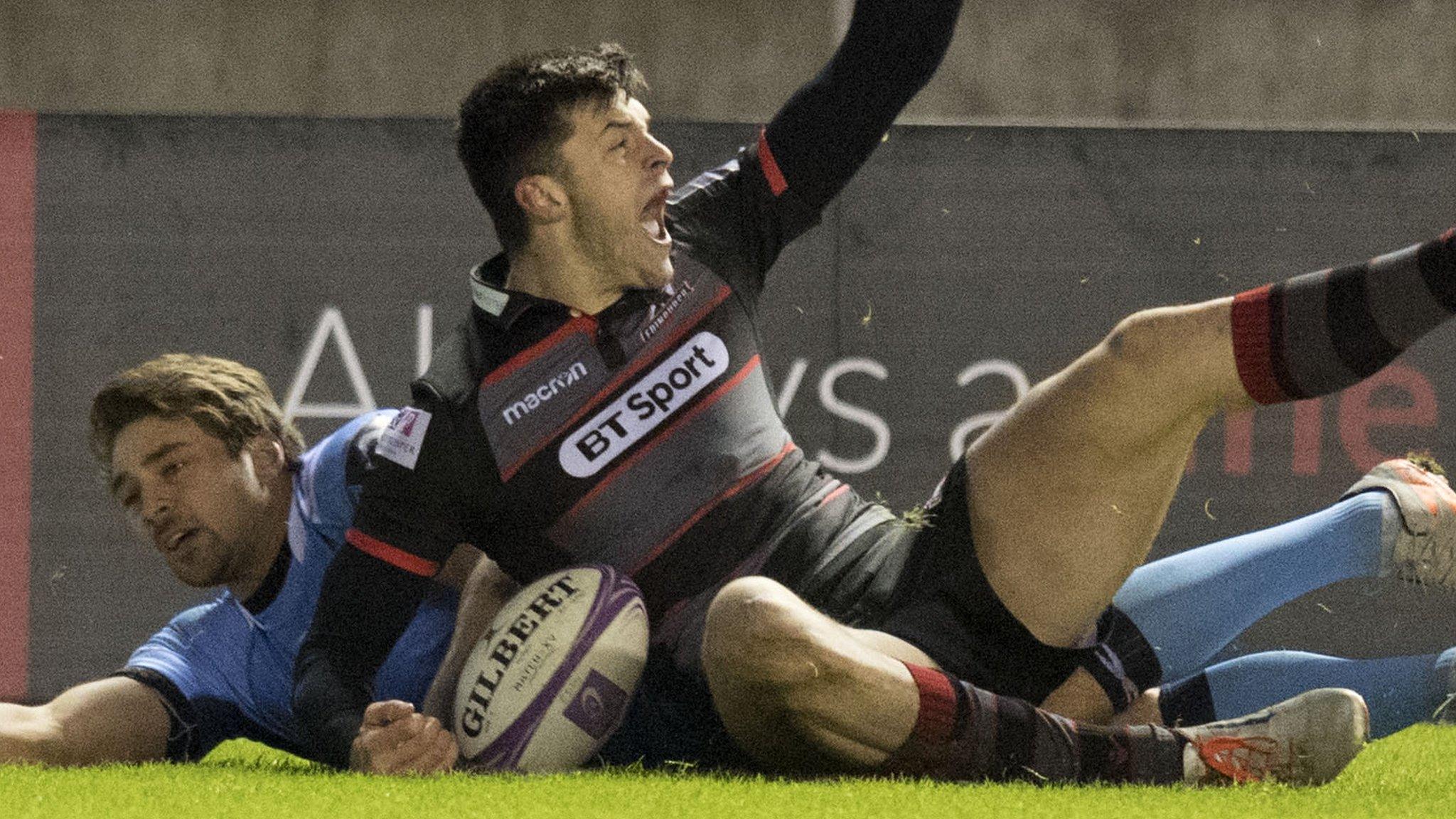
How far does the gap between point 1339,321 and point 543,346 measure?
4.87 ft

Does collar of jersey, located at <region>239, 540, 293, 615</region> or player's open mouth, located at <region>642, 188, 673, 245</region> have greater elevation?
player's open mouth, located at <region>642, 188, 673, 245</region>

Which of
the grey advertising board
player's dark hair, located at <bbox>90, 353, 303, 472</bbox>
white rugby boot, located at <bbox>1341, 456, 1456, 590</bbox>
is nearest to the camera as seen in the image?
white rugby boot, located at <bbox>1341, 456, 1456, 590</bbox>

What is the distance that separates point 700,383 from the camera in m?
4.09

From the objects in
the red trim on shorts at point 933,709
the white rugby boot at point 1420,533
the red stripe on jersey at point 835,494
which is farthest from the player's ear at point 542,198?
the white rugby boot at point 1420,533

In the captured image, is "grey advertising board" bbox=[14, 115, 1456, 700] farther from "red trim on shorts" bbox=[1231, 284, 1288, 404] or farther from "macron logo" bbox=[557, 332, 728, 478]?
"red trim on shorts" bbox=[1231, 284, 1288, 404]

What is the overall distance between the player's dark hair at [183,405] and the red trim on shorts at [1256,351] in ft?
7.51

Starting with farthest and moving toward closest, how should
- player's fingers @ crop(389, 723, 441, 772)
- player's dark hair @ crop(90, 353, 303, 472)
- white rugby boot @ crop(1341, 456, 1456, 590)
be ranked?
player's dark hair @ crop(90, 353, 303, 472) < white rugby boot @ crop(1341, 456, 1456, 590) < player's fingers @ crop(389, 723, 441, 772)

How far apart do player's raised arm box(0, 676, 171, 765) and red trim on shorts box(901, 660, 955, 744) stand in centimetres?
Answer: 174

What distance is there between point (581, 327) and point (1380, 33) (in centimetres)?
614

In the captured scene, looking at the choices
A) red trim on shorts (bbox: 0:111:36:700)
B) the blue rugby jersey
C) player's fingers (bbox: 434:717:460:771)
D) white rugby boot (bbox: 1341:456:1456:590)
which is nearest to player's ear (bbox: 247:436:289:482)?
the blue rugby jersey

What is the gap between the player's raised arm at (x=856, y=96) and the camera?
399 centimetres

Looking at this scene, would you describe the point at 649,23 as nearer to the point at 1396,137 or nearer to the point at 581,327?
the point at 1396,137

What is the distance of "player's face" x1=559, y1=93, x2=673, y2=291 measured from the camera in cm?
414

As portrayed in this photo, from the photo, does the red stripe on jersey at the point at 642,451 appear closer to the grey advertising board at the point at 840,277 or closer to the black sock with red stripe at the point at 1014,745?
the black sock with red stripe at the point at 1014,745
